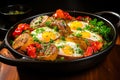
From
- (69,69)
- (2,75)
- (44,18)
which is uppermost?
(44,18)

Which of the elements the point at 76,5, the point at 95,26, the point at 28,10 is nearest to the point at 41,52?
the point at 95,26

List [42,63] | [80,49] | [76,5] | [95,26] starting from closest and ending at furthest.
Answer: [42,63] → [80,49] → [95,26] → [76,5]

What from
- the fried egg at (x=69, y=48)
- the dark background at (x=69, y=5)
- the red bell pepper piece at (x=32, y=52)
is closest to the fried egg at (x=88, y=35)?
the fried egg at (x=69, y=48)

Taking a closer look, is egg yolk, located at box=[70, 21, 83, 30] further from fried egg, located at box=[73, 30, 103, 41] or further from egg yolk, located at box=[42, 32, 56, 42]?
egg yolk, located at box=[42, 32, 56, 42]

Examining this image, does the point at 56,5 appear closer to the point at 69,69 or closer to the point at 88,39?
the point at 88,39

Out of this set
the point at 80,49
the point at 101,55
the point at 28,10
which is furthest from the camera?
the point at 28,10

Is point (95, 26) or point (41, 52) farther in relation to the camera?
point (95, 26)

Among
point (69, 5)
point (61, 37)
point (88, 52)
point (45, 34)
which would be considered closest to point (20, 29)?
point (45, 34)

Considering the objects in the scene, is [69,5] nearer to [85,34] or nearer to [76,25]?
[76,25]
